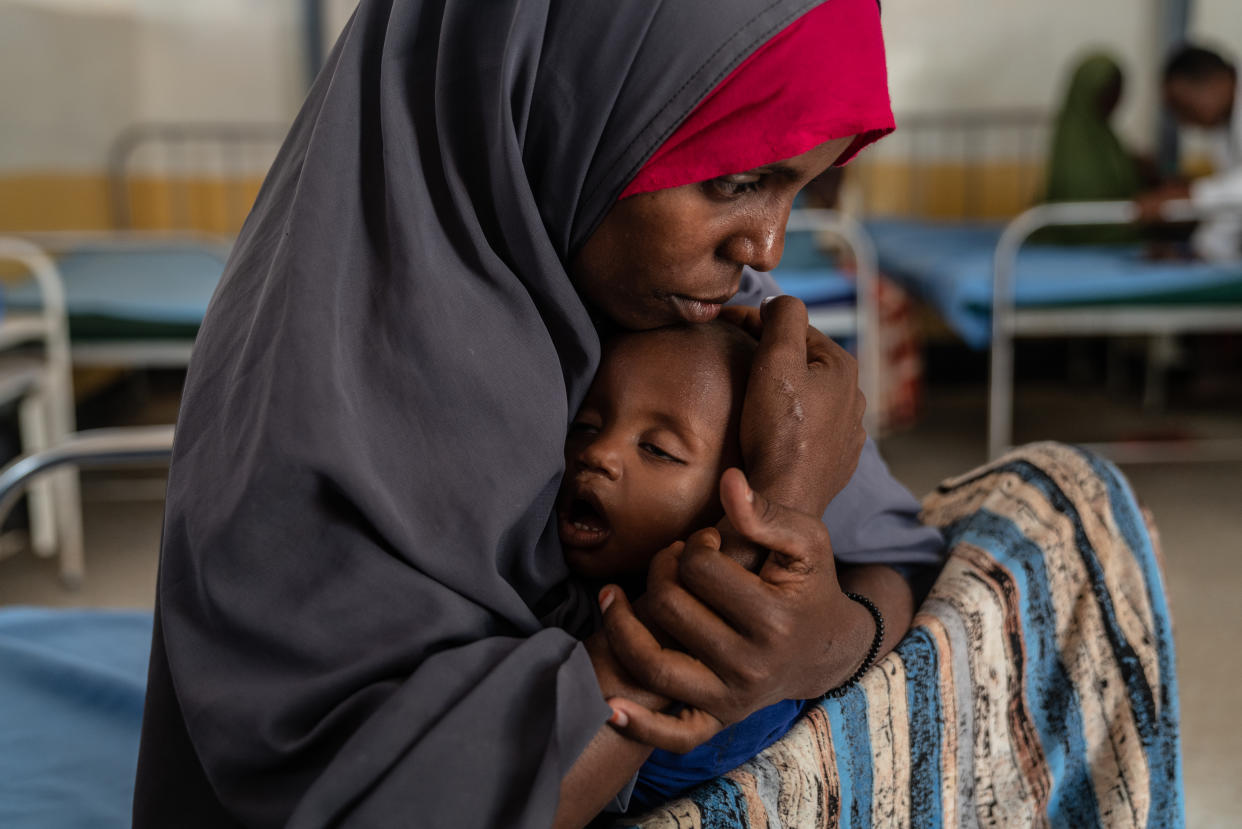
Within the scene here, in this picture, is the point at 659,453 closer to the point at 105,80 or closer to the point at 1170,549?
the point at 1170,549

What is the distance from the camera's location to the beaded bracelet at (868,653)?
2.70 feet

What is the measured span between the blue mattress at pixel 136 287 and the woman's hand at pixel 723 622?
2556 millimetres

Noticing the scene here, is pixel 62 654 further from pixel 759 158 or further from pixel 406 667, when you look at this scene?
pixel 759 158

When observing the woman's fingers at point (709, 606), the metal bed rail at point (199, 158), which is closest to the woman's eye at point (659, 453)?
the woman's fingers at point (709, 606)

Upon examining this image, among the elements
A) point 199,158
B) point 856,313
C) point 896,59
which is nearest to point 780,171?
point 856,313

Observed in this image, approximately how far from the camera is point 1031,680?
3.39ft

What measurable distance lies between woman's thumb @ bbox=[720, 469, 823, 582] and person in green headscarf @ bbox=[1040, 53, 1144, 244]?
3886 mm

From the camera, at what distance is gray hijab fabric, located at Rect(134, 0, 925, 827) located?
0.64 m

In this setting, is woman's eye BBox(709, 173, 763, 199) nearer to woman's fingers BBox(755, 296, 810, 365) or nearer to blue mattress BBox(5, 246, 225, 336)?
woman's fingers BBox(755, 296, 810, 365)

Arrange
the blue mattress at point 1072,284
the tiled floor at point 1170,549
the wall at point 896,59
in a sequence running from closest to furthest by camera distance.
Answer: the tiled floor at point 1170,549 → the blue mattress at point 1072,284 → the wall at point 896,59

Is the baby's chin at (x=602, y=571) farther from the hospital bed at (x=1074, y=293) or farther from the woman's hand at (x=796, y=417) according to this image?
the hospital bed at (x=1074, y=293)

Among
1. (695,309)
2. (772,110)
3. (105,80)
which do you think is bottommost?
(695,309)

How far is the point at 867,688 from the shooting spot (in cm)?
83

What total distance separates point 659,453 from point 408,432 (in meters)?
0.19
